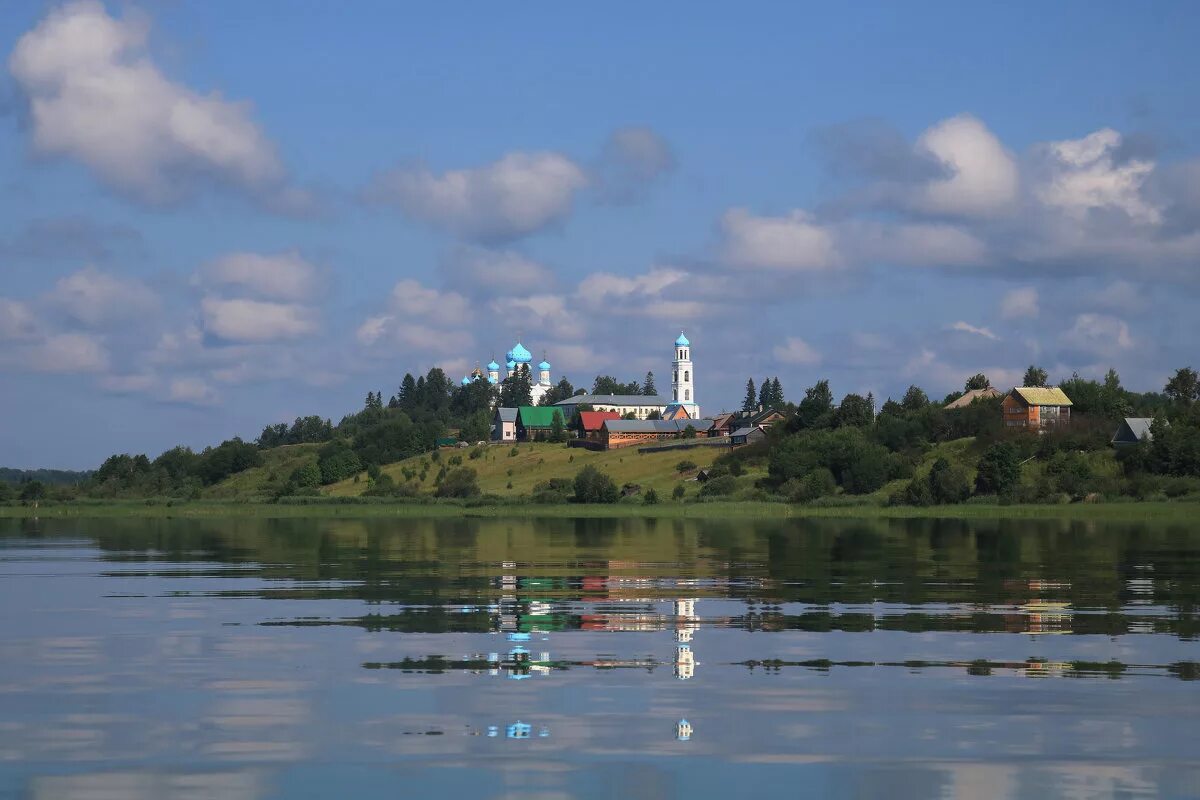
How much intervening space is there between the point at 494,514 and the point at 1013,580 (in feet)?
299

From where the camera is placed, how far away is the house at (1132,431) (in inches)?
5482

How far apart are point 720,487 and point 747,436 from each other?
1576 inches

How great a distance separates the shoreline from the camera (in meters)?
111

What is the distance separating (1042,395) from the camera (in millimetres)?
166250

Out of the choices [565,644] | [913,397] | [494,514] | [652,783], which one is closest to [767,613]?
[565,644]

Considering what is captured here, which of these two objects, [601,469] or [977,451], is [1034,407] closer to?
[977,451]

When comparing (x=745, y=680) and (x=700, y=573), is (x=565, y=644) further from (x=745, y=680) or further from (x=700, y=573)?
(x=700, y=573)

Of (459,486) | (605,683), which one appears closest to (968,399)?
(459,486)

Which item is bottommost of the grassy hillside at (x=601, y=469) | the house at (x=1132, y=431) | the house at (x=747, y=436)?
the grassy hillside at (x=601, y=469)

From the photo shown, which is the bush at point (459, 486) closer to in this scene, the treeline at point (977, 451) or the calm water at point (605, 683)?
the treeline at point (977, 451)

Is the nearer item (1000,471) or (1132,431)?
(1000,471)

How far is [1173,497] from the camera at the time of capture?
117812mm

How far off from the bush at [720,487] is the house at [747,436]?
32078 millimetres

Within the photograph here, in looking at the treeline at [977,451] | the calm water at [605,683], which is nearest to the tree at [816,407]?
the treeline at [977,451]
